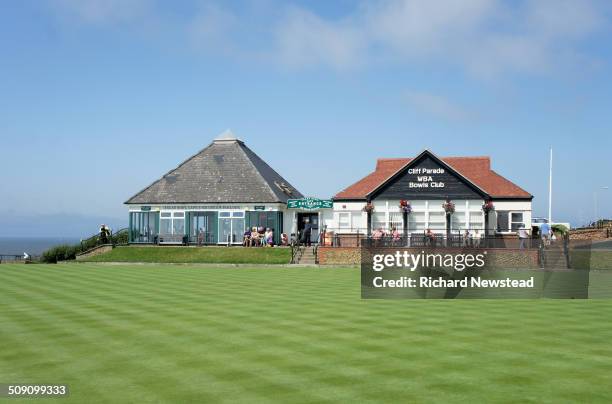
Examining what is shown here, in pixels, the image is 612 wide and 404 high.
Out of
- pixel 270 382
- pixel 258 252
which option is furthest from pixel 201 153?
pixel 270 382

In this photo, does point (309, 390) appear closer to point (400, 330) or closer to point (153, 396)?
point (153, 396)

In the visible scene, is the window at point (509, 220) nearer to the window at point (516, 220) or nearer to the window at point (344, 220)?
the window at point (516, 220)

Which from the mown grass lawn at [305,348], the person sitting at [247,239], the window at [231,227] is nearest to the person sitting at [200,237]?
the window at [231,227]

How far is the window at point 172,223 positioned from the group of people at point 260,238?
5408 mm

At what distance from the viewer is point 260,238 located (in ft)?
154

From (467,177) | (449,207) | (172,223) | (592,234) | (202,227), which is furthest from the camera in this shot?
(172,223)

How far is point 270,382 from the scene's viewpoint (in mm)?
9242

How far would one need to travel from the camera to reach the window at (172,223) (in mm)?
49841

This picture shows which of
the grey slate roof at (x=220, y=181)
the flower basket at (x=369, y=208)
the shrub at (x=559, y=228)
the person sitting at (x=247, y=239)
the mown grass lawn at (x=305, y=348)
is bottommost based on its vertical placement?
the mown grass lawn at (x=305, y=348)

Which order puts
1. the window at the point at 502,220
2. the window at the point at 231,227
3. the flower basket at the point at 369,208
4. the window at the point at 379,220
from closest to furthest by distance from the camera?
the window at the point at 502,220
the flower basket at the point at 369,208
the window at the point at 379,220
the window at the point at 231,227

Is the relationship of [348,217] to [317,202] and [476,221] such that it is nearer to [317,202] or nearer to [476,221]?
[317,202]

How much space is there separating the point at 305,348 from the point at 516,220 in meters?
35.1

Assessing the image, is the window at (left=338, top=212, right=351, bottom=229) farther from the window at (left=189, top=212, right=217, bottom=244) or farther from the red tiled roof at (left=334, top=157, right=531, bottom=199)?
the window at (left=189, top=212, right=217, bottom=244)

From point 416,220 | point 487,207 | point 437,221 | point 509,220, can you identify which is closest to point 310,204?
point 416,220
